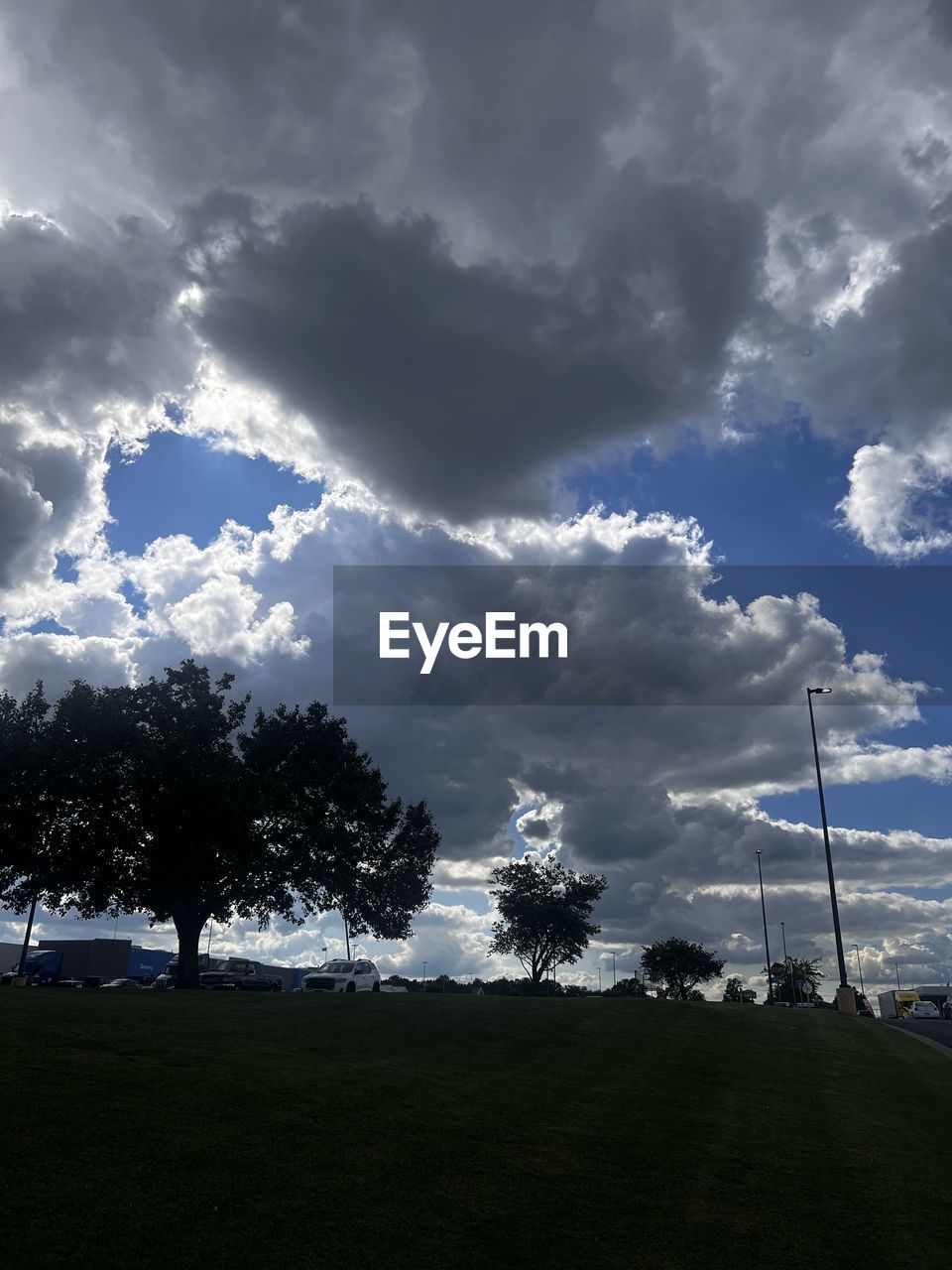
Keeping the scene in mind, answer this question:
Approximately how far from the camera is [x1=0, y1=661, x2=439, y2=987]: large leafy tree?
39.6 metres

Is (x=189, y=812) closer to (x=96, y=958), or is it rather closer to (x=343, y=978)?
(x=343, y=978)

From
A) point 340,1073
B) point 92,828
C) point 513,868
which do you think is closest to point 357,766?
point 92,828

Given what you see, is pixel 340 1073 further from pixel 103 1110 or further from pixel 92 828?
pixel 92 828

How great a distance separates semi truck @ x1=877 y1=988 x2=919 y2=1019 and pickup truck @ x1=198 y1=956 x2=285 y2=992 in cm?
4028

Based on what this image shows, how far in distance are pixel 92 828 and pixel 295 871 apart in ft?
29.5

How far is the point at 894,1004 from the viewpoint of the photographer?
6456 centimetres

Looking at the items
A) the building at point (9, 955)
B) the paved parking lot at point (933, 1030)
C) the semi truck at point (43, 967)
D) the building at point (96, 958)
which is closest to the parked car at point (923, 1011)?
the paved parking lot at point (933, 1030)

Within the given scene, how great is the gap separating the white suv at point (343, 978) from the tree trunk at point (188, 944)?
4.91 metres

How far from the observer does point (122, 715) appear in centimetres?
4053

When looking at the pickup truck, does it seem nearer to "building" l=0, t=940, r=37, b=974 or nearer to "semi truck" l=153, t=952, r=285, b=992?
"semi truck" l=153, t=952, r=285, b=992

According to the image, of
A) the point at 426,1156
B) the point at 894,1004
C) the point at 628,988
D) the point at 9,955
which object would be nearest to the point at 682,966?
the point at 628,988

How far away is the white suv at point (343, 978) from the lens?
Result: 3953 cm

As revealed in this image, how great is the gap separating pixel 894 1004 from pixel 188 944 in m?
48.0

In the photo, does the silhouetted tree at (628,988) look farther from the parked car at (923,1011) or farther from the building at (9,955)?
the building at (9,955)
